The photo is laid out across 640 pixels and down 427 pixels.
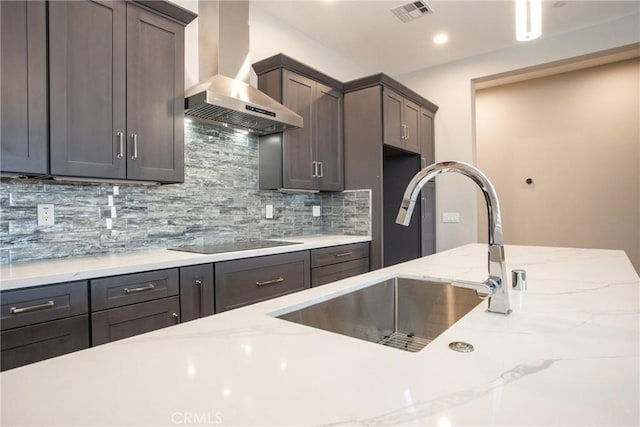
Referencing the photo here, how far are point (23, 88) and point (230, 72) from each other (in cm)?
127

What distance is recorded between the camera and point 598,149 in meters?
4.46

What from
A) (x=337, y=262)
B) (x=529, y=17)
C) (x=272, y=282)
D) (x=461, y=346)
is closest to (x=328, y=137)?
(x=337, y=262)

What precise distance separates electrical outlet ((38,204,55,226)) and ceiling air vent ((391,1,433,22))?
2.99m

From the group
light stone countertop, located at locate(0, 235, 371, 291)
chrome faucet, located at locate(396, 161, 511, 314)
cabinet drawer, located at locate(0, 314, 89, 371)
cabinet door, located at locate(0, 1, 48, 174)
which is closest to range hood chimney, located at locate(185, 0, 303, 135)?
cabinet door, located at locate(0, 1, 48, 174)

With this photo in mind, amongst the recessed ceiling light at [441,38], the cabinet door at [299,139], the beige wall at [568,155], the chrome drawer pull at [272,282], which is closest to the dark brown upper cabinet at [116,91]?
the chrome drawer pull at [272,282]

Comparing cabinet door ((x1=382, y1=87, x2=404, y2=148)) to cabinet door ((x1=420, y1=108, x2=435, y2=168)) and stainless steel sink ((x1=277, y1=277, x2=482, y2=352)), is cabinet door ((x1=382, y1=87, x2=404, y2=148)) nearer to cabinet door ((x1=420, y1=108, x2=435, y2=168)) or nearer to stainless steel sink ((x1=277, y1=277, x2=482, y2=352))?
cabinet door ((x1=420, y1=108, x2=435, y2=168))

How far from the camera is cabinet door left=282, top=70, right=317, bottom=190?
3.00m

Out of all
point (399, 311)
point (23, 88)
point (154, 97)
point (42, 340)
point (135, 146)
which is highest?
point (154, 97)

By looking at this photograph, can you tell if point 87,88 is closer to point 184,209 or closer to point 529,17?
point 184,209

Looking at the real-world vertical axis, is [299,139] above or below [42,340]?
above

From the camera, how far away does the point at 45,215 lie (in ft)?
6.22

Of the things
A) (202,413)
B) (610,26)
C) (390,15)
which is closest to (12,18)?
(202,413)

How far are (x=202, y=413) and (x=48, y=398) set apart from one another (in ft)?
0.75

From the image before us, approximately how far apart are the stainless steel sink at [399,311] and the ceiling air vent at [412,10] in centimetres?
266
